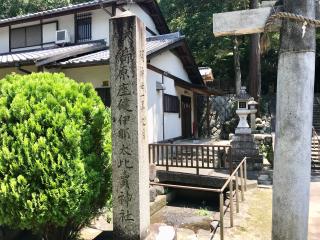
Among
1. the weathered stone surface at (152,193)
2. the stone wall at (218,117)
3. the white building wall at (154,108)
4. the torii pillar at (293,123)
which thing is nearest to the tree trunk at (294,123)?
the torii pillar at (293,123)

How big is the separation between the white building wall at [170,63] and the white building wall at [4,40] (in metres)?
9.59

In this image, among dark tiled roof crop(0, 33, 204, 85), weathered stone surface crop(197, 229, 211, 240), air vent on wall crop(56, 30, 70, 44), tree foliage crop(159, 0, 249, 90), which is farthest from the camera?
tree foliage crop(159, 0, 249, 90)

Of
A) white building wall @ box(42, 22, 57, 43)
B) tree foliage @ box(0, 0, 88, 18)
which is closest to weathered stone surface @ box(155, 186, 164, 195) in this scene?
white building wall @ box(42, 22, 57, 43)

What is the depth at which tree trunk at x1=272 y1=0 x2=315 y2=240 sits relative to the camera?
2.86 m

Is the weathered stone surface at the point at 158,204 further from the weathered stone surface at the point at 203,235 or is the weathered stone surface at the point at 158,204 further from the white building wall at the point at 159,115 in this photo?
the white building wall at the point at 159,115

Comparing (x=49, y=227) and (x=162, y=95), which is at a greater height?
(x=162, y=95)

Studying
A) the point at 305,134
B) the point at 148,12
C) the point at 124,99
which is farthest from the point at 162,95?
the point at 305,134

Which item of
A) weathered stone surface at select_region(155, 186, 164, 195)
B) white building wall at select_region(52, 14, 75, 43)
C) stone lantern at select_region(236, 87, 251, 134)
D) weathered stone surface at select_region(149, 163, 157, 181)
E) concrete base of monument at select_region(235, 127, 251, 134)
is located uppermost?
white building wall at select_region(52, 14, 75, 43)

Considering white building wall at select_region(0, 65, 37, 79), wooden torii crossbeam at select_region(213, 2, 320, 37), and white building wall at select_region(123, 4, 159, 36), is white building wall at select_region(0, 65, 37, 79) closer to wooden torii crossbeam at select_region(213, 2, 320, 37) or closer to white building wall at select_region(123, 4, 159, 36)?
white building wall at select_region(123, 4, 159, 36)

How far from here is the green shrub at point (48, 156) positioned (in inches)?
139

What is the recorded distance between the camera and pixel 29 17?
51.1 feet

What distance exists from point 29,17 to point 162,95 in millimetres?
8345

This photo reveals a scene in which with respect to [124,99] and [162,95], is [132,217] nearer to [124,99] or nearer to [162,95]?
[124,99]

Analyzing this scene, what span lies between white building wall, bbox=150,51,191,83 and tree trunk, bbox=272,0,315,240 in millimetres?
A: 9413
